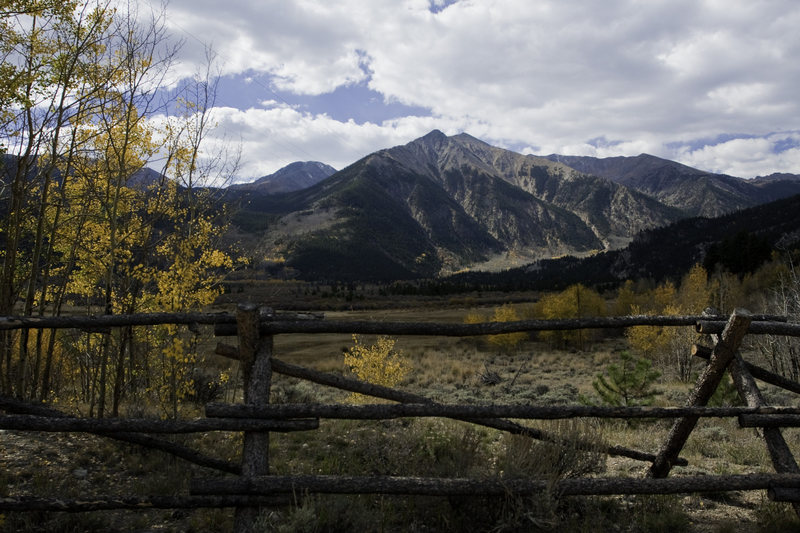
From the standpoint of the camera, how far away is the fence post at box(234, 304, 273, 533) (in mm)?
3330

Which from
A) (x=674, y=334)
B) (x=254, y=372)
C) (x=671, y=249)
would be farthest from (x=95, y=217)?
(x=671, y=249)

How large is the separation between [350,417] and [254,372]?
0.88m

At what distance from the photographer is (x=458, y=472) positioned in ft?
11.8

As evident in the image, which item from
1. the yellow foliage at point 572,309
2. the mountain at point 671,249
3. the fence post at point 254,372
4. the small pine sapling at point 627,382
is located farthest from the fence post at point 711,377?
the mountain at point 671,249

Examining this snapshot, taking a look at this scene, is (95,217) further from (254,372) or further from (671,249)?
(671,249)

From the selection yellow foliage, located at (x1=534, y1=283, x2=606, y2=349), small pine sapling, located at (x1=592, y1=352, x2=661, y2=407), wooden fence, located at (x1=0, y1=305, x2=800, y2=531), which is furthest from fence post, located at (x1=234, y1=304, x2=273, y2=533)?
yellow foliage, located at (x1=534, y1=283, x2=606, y2=349)

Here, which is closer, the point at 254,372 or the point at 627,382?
the point at 254,372

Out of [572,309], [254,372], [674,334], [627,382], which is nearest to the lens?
[254,372]

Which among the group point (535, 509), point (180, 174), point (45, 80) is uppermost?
point (45, 80)

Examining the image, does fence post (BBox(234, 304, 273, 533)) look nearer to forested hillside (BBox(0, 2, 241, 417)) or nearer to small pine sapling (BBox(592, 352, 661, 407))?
forested hillside (BBox(0, 2, 241, 417))

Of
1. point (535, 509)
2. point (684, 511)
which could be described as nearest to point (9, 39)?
point (535, 509)

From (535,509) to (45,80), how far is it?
27.5ft

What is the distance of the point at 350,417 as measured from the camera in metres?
3.50

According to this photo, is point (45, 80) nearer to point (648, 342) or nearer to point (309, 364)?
point (309, 364)
